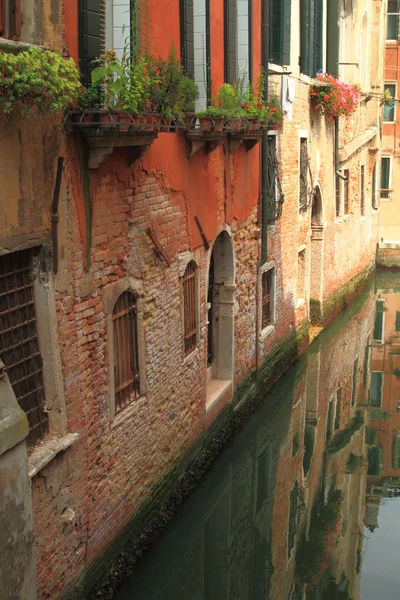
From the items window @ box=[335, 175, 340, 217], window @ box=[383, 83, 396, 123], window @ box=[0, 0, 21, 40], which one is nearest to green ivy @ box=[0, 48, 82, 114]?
window @ box=[0, 0, 21, 40]

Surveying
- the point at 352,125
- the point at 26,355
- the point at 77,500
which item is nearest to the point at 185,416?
the point at 77,500

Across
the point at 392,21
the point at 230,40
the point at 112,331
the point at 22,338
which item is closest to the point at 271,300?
the point at 230,40

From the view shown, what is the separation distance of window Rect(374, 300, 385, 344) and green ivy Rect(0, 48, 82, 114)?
36.6 ft

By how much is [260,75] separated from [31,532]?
7279 mm

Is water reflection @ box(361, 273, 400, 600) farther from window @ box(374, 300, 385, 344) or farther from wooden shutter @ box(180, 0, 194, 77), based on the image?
wooden shutter @ box(180, 0, 194, 77)

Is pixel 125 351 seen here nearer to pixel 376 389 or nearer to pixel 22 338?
pixel 22 338

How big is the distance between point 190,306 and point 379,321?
8.92 metres

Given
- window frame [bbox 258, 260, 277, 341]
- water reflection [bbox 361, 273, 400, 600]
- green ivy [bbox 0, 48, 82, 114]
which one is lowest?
water reflection [bbox 361, 273, 400, 600]

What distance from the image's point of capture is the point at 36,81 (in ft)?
15.8

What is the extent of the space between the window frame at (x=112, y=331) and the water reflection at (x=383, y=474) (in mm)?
2533

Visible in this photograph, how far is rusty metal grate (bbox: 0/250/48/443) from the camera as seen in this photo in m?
5.28

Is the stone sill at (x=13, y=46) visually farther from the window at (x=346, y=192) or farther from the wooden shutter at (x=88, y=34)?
the window at (x=346, y=192)

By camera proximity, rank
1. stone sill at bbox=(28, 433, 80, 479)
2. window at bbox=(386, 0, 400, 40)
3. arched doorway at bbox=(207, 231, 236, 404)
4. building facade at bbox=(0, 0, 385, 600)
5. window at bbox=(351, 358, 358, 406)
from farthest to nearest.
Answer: window at bbox=(386, 0, 400, 40), window at bbox=(351, 358, 358, 406), arched doorway at bbox=(207, 231, 236, 404), building facade at bbox=(0, 0, 385, 600), stone sill at bbox=(28, 433, 80, 479)

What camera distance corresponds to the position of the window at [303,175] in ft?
45.2
